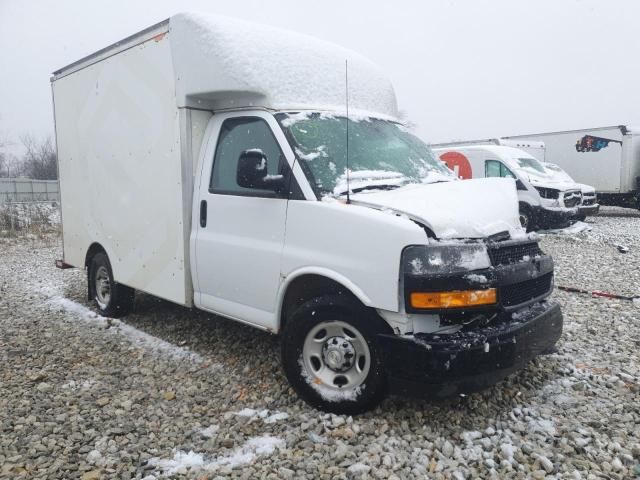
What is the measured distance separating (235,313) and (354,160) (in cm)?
161

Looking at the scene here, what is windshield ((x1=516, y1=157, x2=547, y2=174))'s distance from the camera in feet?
45.1

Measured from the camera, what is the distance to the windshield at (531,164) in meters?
13.7

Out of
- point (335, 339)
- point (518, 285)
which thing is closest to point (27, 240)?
point (335, 339)

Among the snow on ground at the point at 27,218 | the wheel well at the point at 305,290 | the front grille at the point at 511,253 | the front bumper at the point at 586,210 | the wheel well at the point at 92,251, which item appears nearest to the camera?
the front grille at the point at 511,253

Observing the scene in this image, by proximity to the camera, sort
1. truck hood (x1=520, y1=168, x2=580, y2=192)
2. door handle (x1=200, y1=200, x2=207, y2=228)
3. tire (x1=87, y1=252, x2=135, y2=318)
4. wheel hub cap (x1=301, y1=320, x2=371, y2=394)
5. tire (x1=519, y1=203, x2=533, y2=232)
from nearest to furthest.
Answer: wheel hub cap (x1=301, y1=320, x2=371, y2=394)
door handle (x1=200, y1=200, x2=207, y2=228)
tire (x1=87, y1=252, x2=135, y2=318)
tire (x1=519, y1=203, x2=533, y2=232)
truck hood (x1=520, y1=168, x2=580, y2=192)

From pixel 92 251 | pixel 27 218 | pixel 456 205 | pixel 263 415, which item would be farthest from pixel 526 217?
pixel 27 218

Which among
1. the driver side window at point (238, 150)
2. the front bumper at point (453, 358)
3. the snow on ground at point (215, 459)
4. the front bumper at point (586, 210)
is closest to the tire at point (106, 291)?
the driver side window at point (238, 150)

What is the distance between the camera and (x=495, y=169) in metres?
13.6

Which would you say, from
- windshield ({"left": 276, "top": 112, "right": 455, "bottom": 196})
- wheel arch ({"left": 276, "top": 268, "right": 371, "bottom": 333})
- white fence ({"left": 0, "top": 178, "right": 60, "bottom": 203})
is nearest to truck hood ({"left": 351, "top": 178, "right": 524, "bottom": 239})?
windshield ({"left": 276, "top": 112, "right": 455, "bottom": 196})

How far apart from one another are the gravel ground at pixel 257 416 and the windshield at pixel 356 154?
1.66 m

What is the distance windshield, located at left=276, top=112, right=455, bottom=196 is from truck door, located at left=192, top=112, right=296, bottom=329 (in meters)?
0.22

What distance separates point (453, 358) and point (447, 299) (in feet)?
1.15

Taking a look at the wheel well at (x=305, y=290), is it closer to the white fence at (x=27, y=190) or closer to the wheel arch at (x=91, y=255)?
the wheel arch at (x=91, y=255)

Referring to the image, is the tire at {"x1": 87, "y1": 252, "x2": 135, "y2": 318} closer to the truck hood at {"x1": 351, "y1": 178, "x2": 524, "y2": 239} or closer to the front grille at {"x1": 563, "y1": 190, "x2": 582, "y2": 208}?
the truck hood at {"x1": 351, "y1": 178, "x2": 524, "y2": 239}
